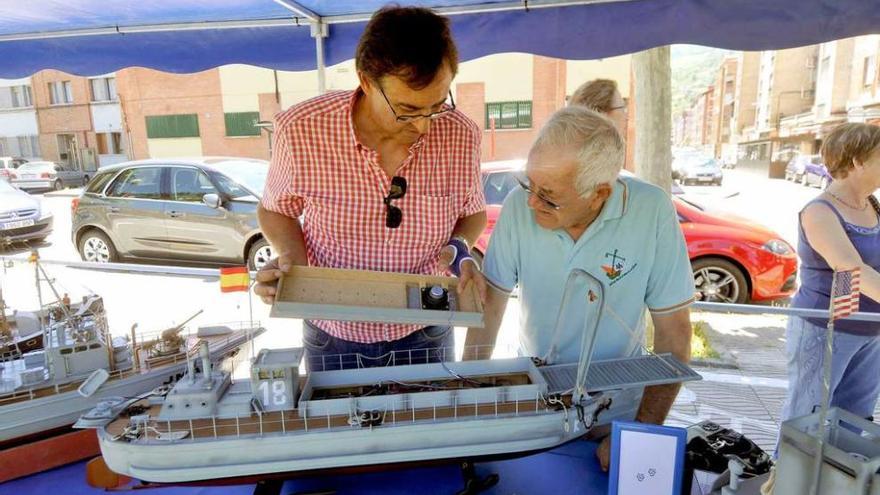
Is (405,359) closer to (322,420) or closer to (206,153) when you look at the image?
(322,420)

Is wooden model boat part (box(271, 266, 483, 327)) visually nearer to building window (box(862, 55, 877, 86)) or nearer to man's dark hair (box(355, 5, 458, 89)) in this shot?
man's dark hair (box(355, 5, 458, 89))

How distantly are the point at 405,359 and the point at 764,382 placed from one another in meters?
3.51

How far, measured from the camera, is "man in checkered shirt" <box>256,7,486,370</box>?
1704 millimetres

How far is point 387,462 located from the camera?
119 centimetres

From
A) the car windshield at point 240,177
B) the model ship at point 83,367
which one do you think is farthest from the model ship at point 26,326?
the car windshield at point 240,177

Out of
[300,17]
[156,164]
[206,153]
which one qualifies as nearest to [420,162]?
[300,17]

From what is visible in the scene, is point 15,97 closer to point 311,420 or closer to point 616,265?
point 311,420

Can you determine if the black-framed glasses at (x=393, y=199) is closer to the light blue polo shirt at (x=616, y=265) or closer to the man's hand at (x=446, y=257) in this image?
the man's hand at (x=446, y=257)

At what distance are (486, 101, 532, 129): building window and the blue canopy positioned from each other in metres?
15.9

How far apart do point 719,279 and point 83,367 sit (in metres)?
5.47

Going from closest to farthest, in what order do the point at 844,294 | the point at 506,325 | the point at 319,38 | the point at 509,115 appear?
the point at 844,294, the point at 319,38, the point at 506,325, the point at 509,115

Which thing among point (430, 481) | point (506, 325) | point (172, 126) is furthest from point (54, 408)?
point (172, 126)

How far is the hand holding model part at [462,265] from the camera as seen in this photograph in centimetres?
149

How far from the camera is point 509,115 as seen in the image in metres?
18.9
